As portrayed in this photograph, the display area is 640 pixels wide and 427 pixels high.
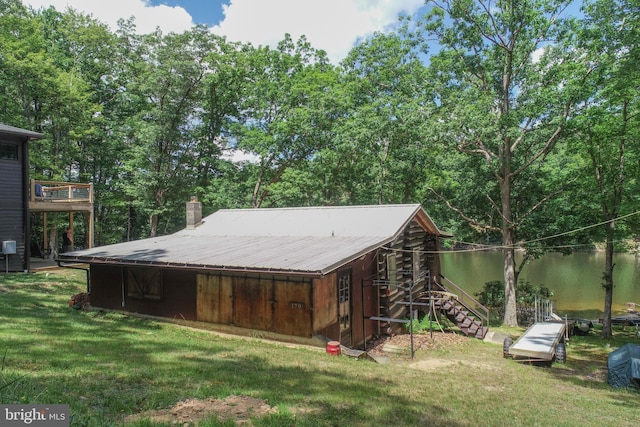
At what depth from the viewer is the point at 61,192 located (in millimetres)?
21047

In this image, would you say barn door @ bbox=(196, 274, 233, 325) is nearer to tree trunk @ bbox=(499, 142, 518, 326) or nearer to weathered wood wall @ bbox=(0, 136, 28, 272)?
weathered wood wall @ bbox=(0, 136, 28, 272)

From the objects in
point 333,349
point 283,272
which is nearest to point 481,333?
point 333,349

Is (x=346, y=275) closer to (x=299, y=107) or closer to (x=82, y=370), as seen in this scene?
(x=82, y=370)

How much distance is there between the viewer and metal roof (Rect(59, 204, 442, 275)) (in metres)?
11.8

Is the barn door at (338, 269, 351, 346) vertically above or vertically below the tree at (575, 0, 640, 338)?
below

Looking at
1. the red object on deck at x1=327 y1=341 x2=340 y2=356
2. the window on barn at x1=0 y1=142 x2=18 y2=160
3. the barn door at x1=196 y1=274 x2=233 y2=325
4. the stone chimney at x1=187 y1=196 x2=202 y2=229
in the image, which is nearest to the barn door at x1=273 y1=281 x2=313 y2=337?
the red object on deck at x1=327 y1=341 x2=340 y2=356

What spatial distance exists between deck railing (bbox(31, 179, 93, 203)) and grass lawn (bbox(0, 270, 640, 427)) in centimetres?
845

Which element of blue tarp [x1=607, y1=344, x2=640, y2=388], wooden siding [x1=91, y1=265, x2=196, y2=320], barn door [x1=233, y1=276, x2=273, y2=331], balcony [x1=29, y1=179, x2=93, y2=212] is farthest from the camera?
balcony [x1=29, y1=179, x2=93, y2=212]

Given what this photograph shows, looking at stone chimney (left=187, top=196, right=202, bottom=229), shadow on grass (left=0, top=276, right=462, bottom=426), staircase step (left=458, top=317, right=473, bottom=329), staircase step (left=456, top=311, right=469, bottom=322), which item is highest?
stone chimney (left=187, top=196, right=202, bottom=229)

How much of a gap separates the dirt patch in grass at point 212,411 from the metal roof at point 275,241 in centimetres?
465

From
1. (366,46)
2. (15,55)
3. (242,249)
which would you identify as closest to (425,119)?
(366,46)

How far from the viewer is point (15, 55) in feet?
83.1

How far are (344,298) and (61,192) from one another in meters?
17.0

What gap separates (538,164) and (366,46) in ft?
50.7
